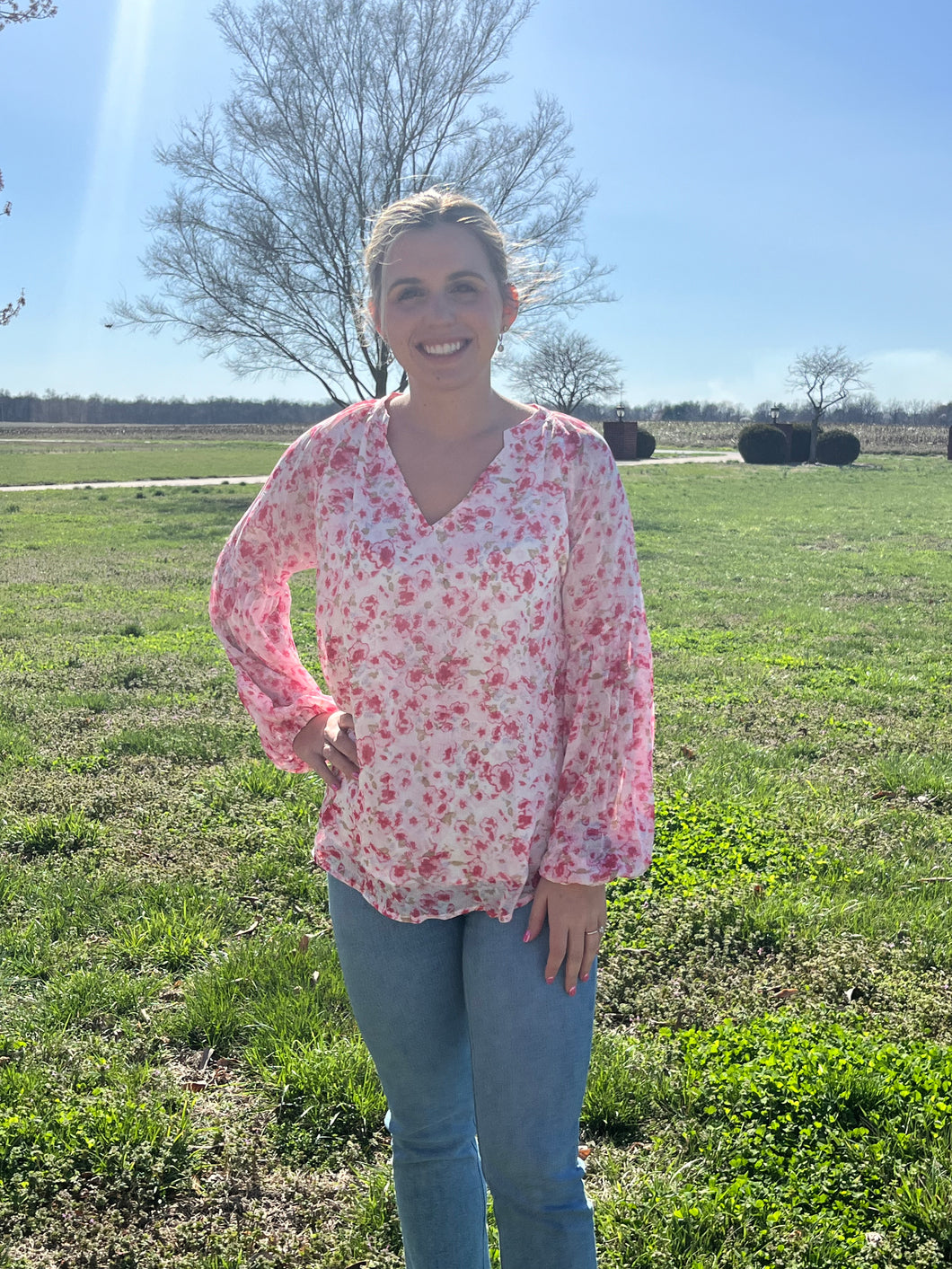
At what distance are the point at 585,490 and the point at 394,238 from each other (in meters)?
0.59

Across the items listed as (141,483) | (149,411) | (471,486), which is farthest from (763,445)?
(149,411)

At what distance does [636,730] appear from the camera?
1.77 m

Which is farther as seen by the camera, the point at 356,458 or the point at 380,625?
the point at 356,458

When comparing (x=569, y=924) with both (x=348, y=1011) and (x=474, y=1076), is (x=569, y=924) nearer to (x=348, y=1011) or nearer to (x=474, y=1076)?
(x=474, y=1076)

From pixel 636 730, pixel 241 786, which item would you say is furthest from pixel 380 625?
pixel 241 786

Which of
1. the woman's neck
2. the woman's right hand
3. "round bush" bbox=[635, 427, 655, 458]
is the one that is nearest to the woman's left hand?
the woman's right hand

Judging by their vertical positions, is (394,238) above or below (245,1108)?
above

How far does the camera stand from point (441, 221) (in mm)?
1811

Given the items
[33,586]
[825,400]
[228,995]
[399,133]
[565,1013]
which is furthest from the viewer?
[825,400]

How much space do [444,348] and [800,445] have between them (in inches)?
1851

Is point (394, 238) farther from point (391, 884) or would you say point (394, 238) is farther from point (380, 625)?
point (391, 884)

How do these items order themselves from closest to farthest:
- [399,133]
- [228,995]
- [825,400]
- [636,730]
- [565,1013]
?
[565,1013] < [636,730] < [228,995] < [399,133] < [825,400]

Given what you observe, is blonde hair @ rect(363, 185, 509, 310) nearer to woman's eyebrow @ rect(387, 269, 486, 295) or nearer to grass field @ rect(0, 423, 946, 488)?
woman's eyebrow @ rect(387, 269, 486, 295)

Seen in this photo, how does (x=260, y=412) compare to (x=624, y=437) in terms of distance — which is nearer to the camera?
(x=624, y=437)
